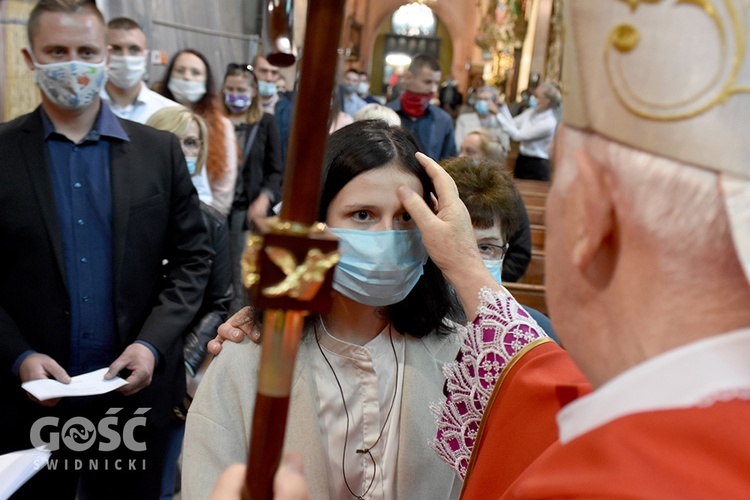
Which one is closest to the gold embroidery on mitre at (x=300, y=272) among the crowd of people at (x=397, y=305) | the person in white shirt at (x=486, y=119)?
the crowd of people at (x=397, y=305)

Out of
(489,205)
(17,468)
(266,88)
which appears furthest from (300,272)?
(266,88)

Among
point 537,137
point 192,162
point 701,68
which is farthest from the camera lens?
point 537,137

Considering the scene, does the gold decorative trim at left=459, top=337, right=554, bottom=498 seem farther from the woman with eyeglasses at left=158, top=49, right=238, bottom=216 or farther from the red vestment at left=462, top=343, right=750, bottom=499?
the woman with eyeglasses at left=158, top=49, right=238, bottom=216

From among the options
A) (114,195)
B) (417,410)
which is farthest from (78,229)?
(417,410)

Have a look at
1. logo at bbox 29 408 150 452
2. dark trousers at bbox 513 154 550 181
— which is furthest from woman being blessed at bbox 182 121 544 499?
dark trousers at bbox 513 154 550 181

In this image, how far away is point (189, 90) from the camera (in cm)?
454

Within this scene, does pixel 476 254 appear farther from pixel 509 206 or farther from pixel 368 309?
pixel 509 206

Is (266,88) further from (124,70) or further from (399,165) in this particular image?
(399,165)

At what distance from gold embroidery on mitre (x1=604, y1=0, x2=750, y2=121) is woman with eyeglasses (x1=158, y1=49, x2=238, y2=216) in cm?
344

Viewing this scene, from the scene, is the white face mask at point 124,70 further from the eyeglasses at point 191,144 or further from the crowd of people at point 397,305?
the eyeglasses at point 191,144

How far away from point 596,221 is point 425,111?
5.06 metres

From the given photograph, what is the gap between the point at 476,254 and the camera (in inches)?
60.7

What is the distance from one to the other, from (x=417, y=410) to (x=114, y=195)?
1307mm

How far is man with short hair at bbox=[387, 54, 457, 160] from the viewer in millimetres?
5594
